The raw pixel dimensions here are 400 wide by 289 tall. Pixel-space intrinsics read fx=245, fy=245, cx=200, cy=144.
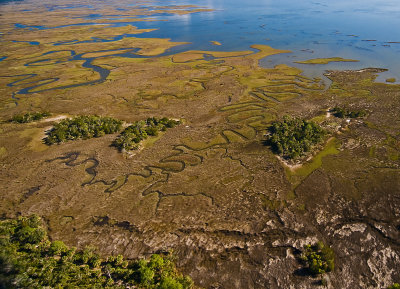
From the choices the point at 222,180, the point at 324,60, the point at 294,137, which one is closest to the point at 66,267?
the point at 222,180

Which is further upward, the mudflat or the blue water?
the blue water

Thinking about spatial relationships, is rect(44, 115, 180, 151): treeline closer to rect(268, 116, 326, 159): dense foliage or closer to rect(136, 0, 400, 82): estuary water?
rect(268, 116, 326, 159): dense foliage

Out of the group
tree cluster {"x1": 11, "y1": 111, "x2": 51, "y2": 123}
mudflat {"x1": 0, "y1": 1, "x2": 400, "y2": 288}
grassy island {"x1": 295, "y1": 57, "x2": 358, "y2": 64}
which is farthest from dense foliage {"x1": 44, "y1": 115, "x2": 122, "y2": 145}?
grassy island {"x1": 295, "y1": 57, "x2": 358, "y2": 64}

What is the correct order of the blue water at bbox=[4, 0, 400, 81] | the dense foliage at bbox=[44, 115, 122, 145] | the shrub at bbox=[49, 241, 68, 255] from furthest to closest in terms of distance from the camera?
the blue water at bbox=[4, 0, 400, 81] < the dense foliage at bbox=[44, 115, 122, 145] < the shrub at bbox=[49, 241, 68, 255]

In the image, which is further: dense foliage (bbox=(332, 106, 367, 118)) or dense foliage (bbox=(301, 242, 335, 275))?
dense foliage (bbox=(332, 106, 367, 118))

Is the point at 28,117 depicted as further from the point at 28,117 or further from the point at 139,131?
the point at 139,131

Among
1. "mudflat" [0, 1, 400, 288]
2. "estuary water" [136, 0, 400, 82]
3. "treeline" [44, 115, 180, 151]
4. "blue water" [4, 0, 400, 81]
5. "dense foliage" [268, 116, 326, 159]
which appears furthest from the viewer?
"blue water" [4, 0, 400, 81]

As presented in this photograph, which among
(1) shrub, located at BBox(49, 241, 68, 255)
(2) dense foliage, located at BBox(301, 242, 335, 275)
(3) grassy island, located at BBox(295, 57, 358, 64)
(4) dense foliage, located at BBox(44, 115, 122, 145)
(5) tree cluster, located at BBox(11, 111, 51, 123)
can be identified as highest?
(3) grassy island, located at BBox(295, 57, 358, 64)

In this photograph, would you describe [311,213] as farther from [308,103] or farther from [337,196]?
[308,103]
